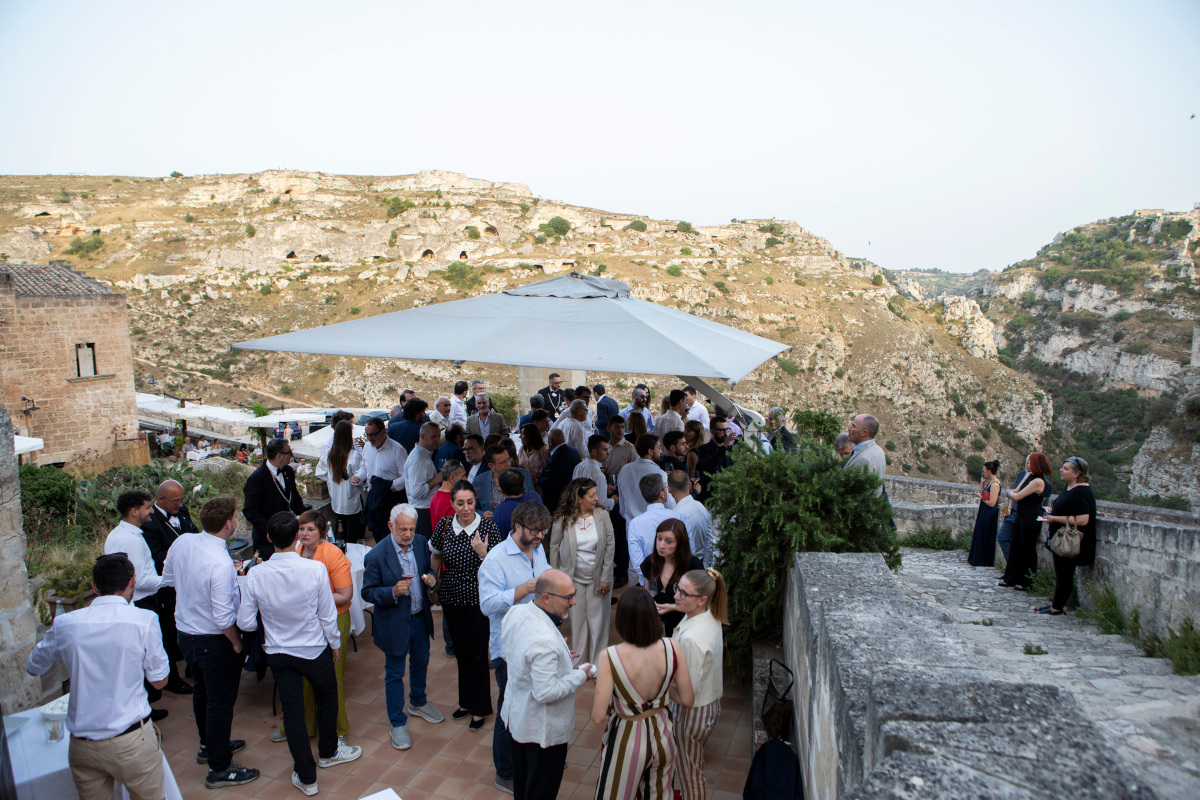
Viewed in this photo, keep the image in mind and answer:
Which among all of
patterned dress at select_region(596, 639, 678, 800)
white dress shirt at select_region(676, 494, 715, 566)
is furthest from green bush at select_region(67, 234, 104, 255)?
patterned dress at select_region(596, 639, 678, 800)

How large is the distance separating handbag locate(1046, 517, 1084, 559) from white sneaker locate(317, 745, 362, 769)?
5369 mm

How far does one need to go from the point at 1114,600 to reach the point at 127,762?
646 cm

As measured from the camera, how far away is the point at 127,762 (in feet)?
10.5

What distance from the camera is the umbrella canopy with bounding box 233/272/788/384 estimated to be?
5059 mm

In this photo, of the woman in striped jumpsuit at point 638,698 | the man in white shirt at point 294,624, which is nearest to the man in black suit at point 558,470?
the man in white shirt at point 294,624

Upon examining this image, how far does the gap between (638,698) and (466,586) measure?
5.32 feet

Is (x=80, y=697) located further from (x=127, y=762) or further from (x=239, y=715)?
(x=239, y=715)

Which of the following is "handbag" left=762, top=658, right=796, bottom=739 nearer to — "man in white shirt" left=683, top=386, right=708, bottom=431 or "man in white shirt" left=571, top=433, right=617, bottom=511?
"man in white shirt" left=571, top=433, right=617, bottom=511

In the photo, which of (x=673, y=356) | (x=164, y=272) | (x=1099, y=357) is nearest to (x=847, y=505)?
(x=673, y=356)

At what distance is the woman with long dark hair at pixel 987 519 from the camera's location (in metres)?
7.29

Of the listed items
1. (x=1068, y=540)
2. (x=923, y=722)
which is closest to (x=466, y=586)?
(x=923, y=722)

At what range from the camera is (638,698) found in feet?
9.74

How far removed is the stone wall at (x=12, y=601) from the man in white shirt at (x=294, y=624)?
4.89 ft

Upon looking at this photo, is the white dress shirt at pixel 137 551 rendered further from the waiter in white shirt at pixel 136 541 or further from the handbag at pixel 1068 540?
the handbag at pixel 1068 540
